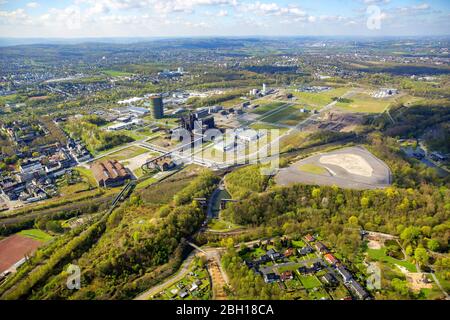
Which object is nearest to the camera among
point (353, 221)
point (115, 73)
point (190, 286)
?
point (190, 286)

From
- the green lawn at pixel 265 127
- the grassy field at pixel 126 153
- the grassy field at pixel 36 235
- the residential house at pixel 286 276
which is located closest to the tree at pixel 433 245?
the residential house at pixel 286 276

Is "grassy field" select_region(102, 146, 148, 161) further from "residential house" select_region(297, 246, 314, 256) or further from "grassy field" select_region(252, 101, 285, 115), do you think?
"residential house" select_region(297, 246, 314, 256)

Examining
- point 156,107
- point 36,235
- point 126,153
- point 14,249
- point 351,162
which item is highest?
point 156,107

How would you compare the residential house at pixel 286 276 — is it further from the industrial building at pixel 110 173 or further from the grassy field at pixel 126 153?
the grassy field at pixel 126 153

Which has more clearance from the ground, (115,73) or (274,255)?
(115,73)

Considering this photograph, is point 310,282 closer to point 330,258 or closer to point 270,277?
point 270,277

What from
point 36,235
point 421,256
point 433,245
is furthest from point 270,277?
point 36,235

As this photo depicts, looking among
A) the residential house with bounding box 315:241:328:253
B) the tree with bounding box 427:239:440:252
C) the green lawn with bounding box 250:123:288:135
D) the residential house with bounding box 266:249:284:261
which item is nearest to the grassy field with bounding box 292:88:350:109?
the green lawn with bounding box 250:123:288:135
